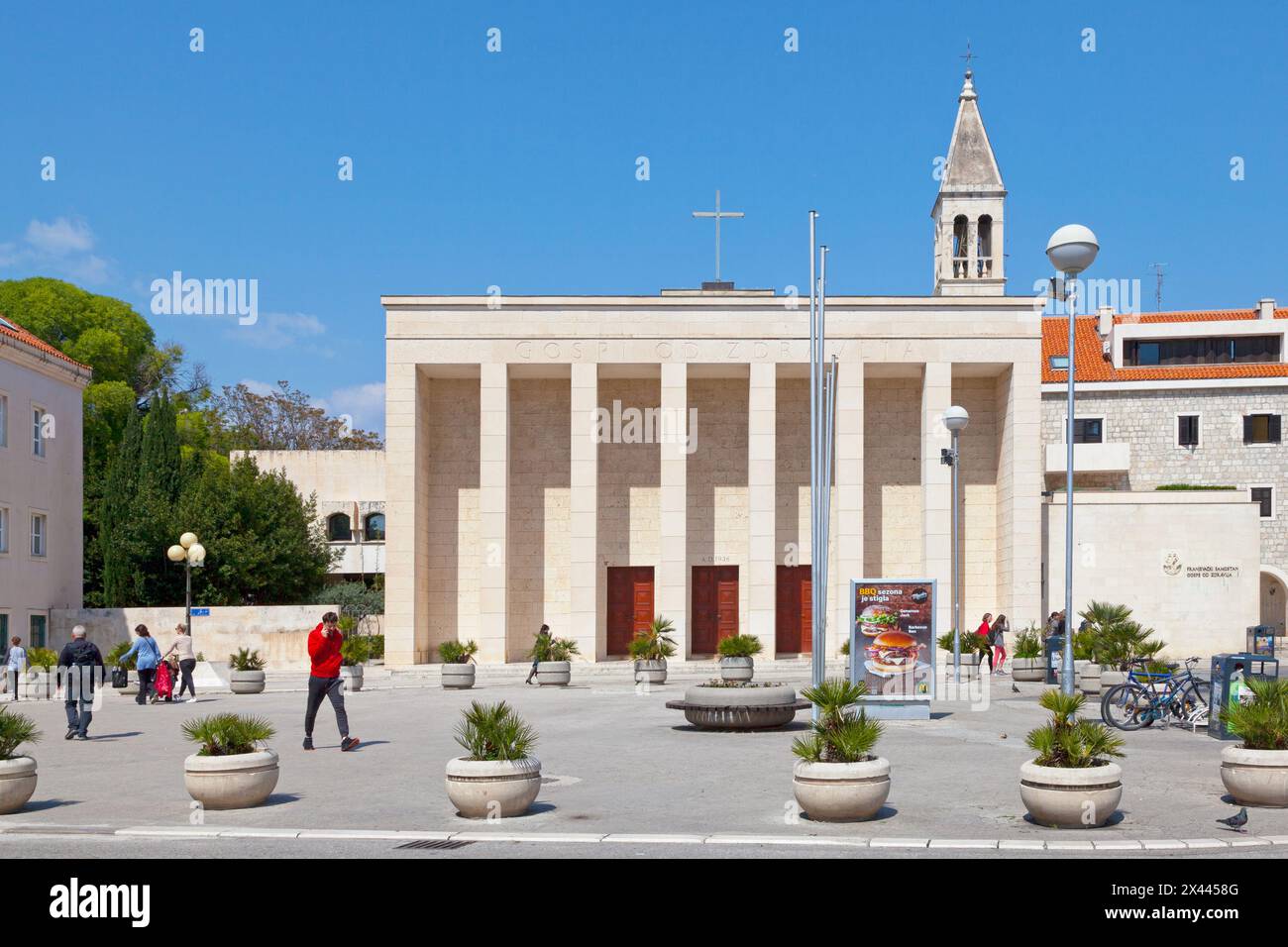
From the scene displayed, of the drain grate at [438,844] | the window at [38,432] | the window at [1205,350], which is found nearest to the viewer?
the drain grate at [438,844]

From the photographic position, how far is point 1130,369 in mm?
56781

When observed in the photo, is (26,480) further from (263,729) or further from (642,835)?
(642,835)

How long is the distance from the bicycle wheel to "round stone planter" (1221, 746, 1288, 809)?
7.41 metres

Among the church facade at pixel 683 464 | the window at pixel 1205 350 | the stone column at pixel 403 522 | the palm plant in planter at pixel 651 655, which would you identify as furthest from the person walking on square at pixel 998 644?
the window at pixel 1205 350

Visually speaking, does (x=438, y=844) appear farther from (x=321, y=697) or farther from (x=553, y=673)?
(x=553, y=673)

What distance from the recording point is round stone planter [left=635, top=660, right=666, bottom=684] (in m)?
31.8

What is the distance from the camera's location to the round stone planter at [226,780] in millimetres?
12367

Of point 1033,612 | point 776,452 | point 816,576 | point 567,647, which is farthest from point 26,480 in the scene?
point 1033,612

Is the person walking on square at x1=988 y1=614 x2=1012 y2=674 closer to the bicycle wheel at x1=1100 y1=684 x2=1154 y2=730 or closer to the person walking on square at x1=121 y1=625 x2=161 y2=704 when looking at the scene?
the bicycle wheel at x1=1100 y1=684 x2=1154 y2=730

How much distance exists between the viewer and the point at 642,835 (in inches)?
437

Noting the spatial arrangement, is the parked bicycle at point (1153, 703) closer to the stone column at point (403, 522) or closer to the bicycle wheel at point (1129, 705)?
the bicycle wheel at point (1129, 705)

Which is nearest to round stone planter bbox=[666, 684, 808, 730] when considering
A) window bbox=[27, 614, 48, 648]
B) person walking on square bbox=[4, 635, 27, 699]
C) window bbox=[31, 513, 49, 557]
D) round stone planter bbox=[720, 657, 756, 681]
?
round stone planter bbox=[720, 657, 756, 681]

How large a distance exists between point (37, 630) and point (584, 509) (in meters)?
18.1

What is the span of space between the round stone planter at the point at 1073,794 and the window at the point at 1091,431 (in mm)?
47495
